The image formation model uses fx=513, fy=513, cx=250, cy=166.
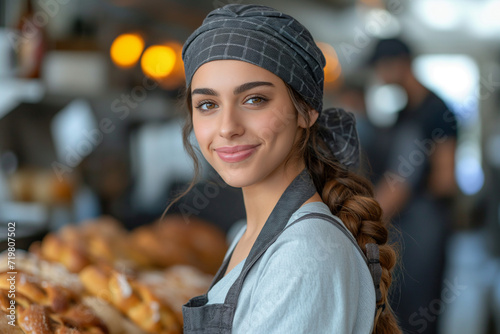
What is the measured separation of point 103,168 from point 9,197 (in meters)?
0.52

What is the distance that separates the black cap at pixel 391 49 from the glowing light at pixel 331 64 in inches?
12.5

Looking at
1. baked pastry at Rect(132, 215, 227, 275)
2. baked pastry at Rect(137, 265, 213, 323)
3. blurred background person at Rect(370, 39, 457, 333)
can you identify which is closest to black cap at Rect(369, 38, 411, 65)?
blurred background person at Rect(370, 39, 457, 333)

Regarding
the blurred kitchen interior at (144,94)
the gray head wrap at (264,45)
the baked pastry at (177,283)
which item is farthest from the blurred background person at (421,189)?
the gray head wrap at (264,45)

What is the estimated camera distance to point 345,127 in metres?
1.20

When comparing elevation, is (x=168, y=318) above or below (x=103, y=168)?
above

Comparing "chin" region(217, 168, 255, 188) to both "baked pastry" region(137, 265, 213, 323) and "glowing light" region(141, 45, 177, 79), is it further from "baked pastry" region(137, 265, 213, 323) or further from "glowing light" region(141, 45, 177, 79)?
"glowing light" region(141, 45, 177, 79)

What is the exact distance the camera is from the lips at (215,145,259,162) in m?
0.99

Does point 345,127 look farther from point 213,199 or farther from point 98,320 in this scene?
point 213,199

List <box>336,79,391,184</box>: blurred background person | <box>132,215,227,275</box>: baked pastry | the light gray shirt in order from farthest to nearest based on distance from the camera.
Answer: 1. <box>336,79,391,184</box>: blurred background person
2. <box>132,215,227,275</box>: baked pastry
3. the light gray shirt

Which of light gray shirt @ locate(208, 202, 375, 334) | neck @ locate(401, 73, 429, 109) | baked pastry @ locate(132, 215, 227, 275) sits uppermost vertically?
light gray shirt @ locate(208, 202, 375, 334)

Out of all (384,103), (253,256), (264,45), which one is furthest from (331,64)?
(253,256)

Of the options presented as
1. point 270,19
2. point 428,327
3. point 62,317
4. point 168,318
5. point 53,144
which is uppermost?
point 270,19

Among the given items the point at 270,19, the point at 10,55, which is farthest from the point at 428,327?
the point at 10,55

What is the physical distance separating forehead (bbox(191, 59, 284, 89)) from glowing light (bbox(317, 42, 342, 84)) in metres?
2.23
